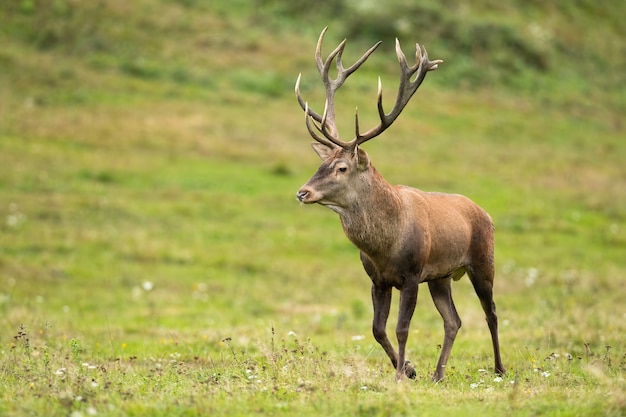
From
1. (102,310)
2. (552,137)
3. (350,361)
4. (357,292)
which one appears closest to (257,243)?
(357,292)

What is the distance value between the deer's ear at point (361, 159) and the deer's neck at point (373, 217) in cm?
13

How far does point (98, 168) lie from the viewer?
95.4 feet

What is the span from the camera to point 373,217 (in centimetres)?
1014

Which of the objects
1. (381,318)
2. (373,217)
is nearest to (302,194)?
(373,217)

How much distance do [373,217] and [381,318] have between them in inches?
42.5

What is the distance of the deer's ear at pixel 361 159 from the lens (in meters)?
10.2

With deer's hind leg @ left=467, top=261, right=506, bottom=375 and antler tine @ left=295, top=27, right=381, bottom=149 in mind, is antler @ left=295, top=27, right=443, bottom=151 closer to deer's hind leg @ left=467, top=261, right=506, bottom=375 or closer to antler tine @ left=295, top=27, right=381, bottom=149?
antler tine @ left=295, top=27, right=381, bottom=149

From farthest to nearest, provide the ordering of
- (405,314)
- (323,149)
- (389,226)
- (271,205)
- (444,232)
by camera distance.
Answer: (271,205)
(323,149)
(444,232)
(389,226)
(405,314)

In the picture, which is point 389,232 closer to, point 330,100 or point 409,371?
point 409,371

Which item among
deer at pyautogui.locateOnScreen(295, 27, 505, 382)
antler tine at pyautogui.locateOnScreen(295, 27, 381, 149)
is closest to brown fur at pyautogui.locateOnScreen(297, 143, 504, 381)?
deer at pyautogui.locateOnScreen(295, 27, 505, 382)

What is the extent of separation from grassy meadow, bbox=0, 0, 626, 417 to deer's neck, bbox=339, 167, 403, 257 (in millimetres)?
1304

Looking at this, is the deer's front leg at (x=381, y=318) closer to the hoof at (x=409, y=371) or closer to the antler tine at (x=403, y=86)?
the hoof at (x=409, y=371)

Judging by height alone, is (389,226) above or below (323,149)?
below

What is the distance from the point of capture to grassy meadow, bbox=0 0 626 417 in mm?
9297
